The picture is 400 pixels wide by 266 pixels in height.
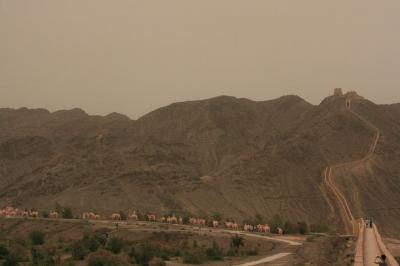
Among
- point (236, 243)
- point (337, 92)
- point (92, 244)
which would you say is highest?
point (337, 92)

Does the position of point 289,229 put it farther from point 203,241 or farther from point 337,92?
point 337,92

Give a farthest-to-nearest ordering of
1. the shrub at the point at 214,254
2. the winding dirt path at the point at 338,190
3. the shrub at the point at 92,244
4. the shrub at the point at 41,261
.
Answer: the winding dirt path at the point at 338,190 → the shrub at the point at 92,244 → the shrub at the point at 214,254 → the shrub at the point at 41,261

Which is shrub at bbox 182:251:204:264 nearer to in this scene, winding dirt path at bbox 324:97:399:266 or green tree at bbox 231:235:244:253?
green tree at bbox 231:235:244:253

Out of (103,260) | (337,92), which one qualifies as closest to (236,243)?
(103,260)

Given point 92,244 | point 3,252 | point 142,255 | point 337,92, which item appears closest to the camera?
point 142,255

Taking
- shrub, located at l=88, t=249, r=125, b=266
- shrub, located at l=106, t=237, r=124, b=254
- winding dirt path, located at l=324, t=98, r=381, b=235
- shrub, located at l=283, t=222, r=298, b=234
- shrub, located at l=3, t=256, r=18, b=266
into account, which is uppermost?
winding dirt path, located at l=324, t=98, r=381, b=235

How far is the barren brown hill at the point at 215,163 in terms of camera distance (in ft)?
267

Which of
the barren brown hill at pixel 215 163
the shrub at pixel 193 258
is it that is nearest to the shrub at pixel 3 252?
the shrub at pixel 193 258

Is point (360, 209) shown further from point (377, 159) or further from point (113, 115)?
point (113, 115)

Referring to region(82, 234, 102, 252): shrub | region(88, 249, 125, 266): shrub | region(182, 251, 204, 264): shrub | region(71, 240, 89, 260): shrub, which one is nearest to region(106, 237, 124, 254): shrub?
region(82, 234, 102, 252): shrub

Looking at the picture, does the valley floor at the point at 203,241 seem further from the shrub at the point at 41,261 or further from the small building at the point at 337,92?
the small building at the point at 337,92

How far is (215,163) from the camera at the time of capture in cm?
11525

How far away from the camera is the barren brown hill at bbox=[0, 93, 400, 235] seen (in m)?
81.2

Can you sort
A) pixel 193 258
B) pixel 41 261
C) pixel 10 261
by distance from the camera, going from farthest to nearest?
1. pixel 193 258
2. pixel 10 261
3. pixel 41 261
